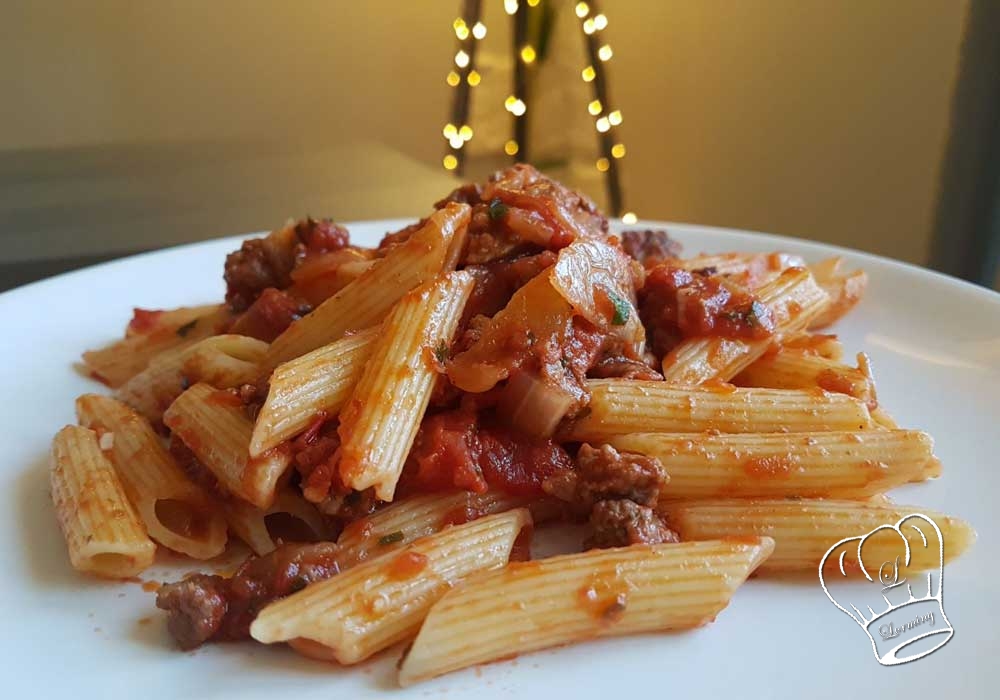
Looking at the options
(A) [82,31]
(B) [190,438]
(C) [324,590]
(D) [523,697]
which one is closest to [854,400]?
(D) [523,697]

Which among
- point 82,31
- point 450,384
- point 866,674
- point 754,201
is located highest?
point 82,31

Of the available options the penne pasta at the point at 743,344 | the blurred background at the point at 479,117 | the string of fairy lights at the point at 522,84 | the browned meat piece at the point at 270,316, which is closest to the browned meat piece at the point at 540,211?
the penne pasta at the point at 743,344

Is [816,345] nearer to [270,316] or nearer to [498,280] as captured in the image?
[498,280]

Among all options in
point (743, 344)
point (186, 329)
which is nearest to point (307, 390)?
point (186, 329)

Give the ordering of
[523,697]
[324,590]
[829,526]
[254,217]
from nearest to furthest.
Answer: [523,697], [324,590], [829,526], [254,217]

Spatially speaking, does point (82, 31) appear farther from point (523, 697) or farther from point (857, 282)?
point (523, 697)

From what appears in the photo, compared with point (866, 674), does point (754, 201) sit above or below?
below
